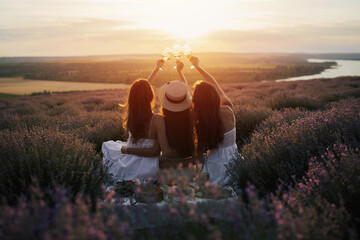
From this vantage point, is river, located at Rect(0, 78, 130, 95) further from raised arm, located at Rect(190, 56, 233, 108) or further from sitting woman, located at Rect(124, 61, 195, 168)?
sitting woman, located at Rect(124, 61, 195, 168)

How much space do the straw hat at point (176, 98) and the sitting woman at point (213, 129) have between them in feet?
0.47

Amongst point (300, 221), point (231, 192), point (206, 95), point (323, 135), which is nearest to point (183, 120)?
point (206, 95)

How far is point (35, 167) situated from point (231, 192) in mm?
2007

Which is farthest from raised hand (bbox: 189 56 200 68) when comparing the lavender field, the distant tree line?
the distant tree line

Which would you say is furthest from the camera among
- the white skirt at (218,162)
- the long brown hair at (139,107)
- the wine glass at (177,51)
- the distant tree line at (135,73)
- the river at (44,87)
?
the distant tree line at (135,73)

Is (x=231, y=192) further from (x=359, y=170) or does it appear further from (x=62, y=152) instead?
(x=62, y=152)

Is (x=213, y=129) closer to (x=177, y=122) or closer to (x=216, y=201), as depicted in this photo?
(x=177, y=122)

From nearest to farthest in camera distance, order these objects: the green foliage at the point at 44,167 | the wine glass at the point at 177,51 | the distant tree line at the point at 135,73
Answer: the green foliage at the point at 44,167
the wine glass at the point at 177,51
the distant tree line at the point at 135,73

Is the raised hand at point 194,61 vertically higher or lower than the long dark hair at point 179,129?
higher

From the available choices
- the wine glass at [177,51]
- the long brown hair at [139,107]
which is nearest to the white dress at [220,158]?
the long brown hair at [139,107]

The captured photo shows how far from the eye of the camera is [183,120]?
379 cm

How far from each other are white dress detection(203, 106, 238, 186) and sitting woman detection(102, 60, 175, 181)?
53 cm

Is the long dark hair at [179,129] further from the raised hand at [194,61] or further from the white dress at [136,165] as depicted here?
the raised hand at [194,61]

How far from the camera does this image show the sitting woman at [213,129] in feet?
11.7
